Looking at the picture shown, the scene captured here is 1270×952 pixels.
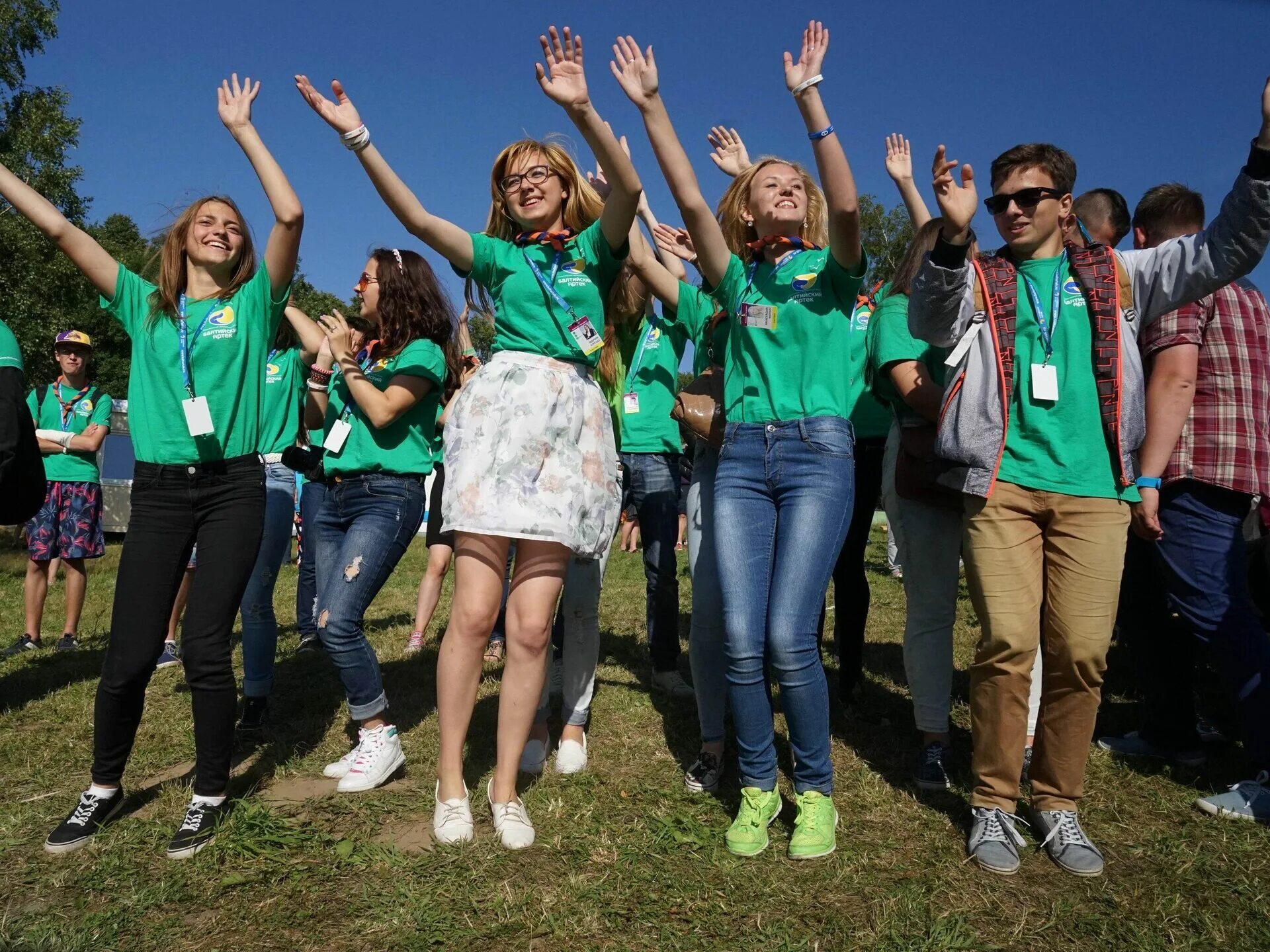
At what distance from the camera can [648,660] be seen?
6.03 metres

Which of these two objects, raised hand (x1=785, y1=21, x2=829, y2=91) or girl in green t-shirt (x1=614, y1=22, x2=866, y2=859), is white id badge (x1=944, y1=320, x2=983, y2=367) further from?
raised hand (x1=785, y1=21, x2=829, y2=91)

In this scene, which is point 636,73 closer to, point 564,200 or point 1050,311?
point 564,200

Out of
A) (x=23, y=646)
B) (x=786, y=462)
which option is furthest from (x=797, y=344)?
(x=23, y=646)

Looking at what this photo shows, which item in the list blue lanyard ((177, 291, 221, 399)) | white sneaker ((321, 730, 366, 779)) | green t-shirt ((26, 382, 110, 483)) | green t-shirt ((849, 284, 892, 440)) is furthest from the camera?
green t-shirt ((26, 382, 110, 483))

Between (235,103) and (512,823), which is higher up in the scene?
(235,103)

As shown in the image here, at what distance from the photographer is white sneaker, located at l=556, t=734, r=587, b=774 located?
3.70 meters

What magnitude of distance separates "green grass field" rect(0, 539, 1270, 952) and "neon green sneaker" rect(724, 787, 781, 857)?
4cm

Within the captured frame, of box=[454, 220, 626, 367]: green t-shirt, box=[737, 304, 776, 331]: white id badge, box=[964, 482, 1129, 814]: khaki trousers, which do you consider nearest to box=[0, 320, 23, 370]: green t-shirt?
box=[454, 220, 626, 367]: green t-shirt

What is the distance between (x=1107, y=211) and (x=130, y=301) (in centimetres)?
417

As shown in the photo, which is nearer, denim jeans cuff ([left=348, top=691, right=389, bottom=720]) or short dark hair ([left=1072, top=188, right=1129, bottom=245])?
denim jeans cuff ([left=348, top=691, right=389, bottom=720])

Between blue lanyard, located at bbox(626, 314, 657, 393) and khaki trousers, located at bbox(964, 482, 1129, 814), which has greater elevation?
blue lanyard, located at bbox(626, 314, 657, 393)

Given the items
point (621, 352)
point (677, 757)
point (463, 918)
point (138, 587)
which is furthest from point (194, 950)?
point (621, 352)

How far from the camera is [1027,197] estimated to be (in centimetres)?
291

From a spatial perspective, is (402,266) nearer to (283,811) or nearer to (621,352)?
(621,352)
